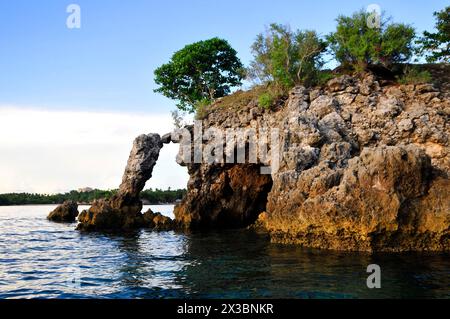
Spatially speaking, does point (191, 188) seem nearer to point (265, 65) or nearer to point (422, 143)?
point (265, 65)

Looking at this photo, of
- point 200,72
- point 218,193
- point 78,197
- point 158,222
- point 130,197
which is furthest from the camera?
point 78,197

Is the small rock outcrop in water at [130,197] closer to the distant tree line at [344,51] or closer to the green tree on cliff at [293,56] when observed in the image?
the distant tree line at [344,51]

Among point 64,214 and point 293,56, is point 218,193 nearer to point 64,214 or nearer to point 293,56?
point 293,56

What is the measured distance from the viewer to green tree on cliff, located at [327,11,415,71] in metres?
27.2

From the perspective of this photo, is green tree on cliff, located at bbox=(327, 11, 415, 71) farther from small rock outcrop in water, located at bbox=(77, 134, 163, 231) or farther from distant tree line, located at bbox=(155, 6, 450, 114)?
small rock outcrop in water, located at bbox=(77, 134, 163, 231)

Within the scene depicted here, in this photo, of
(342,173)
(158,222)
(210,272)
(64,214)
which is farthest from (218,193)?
(64,214)

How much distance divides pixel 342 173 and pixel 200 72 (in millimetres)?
26806

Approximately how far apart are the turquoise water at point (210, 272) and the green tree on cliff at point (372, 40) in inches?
563

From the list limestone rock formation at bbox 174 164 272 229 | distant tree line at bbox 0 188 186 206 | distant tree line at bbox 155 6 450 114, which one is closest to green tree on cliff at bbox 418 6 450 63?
distant tree line at bbox 155 6 450 114

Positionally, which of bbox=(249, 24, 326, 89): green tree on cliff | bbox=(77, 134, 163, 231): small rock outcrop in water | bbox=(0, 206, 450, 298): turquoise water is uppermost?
bbox=(249, 24, 326, 89): green tree on cliff

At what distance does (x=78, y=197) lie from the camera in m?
98.4

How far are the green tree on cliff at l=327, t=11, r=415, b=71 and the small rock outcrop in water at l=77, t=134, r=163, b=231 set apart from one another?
1905 centimetres

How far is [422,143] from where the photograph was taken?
24.0 meters

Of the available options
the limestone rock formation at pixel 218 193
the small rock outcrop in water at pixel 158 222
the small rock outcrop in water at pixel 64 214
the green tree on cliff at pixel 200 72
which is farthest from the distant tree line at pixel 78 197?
the limestone rock formation at pixel 218 193
